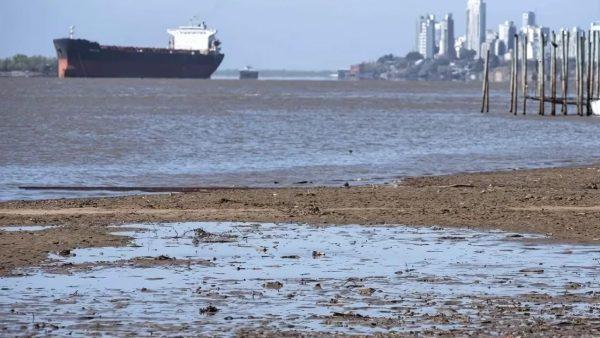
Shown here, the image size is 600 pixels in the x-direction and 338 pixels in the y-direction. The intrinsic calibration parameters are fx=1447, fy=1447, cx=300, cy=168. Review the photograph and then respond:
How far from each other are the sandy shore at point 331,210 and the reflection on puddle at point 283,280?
79 cm

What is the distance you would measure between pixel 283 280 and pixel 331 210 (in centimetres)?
724

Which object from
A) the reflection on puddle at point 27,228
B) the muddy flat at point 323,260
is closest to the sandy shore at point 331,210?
the muddy flat at point 323,260

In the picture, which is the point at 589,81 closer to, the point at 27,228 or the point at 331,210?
the point at 331,210

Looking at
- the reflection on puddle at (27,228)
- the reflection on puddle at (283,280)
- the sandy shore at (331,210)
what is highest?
the reflection on puddle at (283,280)

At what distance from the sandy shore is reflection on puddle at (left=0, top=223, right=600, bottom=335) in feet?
2.59

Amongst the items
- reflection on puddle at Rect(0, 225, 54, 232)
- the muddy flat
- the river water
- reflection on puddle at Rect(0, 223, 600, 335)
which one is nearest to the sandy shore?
the muddy flat

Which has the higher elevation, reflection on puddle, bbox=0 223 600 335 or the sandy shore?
reflection on puddle, bbox=0 223 600 335

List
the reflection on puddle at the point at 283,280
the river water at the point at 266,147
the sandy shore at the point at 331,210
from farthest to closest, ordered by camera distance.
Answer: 1. the river water at the point at 266,147
2. the sandy shore at the point at 331,210
3. the reflection on puddle at the point at 283,280

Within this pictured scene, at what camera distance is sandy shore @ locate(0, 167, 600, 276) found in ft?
56.3

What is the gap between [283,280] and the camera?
13.7m

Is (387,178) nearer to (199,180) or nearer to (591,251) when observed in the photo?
(199,180)

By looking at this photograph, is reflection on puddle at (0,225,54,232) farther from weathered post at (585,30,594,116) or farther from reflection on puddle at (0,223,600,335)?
weathered post at (585,30,594,116)

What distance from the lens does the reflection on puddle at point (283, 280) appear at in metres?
11.6

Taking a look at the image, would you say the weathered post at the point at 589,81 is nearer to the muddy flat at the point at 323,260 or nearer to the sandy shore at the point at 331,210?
the sandy shore at the point at 331,210
